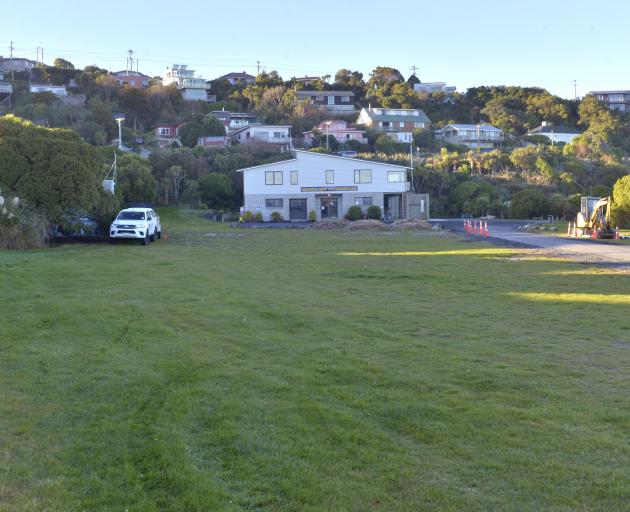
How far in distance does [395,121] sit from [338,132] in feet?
48.1

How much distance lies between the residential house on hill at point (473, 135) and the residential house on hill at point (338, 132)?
50.2 feet

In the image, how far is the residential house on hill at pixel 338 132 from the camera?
104m

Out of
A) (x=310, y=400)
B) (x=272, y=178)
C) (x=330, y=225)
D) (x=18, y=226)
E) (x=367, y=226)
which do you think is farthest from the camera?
(x=272, y=178)

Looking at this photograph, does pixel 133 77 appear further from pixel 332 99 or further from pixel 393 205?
pixel 393 205

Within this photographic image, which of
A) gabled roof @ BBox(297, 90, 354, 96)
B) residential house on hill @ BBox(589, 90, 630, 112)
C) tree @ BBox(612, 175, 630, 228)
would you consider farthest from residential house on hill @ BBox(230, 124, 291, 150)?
residential house on hill @ BBox(589, 90, 630, 112)

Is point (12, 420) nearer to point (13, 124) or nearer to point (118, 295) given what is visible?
point (118, 295)

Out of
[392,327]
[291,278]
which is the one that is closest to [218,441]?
[392,327]

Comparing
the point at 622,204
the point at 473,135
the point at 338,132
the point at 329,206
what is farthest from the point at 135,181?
Answer: the point at 473,135

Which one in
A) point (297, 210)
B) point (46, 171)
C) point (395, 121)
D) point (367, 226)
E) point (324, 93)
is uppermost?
point (324, 93)

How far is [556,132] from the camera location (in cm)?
12019

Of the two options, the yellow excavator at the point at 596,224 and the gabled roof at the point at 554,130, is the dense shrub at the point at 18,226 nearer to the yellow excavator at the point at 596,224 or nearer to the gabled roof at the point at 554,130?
the yellow excavator at the point at 596,224

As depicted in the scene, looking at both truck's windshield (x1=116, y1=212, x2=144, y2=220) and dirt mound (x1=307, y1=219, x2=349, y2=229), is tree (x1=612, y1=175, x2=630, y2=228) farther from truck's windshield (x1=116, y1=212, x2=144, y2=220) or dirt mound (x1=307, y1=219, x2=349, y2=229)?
truck's windshield (x1=116, y1=212, x2=144, y2=220)

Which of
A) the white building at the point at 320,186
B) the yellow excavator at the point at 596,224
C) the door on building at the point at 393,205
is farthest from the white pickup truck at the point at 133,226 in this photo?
the door on building at the point at 393,205

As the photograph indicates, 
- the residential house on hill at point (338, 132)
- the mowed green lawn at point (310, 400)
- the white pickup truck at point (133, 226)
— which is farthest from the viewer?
the residential house on hill at point (338, 132)
